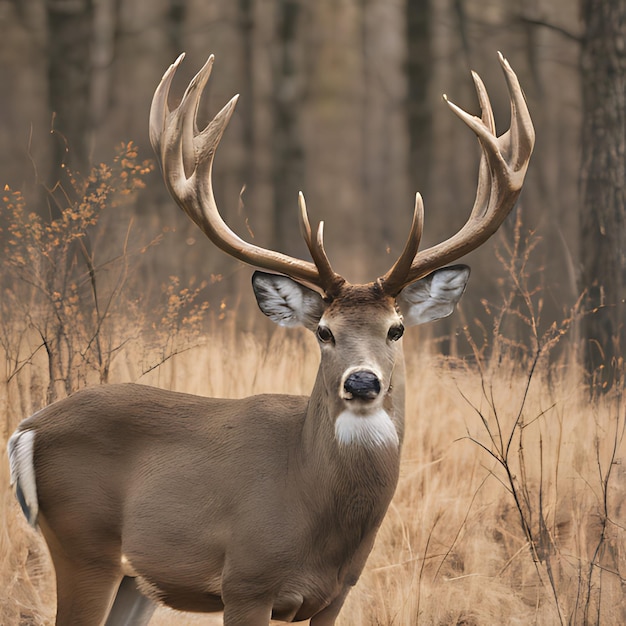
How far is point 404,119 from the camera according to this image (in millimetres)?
9570

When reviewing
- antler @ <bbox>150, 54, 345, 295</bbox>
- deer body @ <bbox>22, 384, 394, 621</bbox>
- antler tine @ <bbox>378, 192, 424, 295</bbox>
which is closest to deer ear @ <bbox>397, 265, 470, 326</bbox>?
antler tine @ <bbox>378, 192, 424, 295</bbox>

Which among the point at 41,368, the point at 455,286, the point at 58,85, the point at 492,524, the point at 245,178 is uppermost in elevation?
the point at 58,85

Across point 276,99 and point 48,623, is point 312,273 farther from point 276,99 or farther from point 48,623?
point 276,99

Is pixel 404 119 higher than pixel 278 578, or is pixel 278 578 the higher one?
pixel 404 119

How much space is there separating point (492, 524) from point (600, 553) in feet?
1.85

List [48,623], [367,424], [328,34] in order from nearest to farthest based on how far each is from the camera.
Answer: [367,424]
[48,623]
[328,34]

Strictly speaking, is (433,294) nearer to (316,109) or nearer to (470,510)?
(470,510)

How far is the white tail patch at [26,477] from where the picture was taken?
12.6ft

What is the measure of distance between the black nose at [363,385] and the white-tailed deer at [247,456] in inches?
1.2

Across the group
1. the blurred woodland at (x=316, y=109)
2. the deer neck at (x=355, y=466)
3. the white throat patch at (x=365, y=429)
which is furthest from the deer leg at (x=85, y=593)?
the blurred woodland at (x=316, y=109)

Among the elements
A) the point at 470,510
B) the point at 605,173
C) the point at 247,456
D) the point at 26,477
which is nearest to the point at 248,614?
the point at 247,456

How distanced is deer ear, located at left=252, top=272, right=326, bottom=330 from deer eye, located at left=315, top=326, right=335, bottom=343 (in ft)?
0.55

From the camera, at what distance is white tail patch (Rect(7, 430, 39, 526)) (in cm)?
385

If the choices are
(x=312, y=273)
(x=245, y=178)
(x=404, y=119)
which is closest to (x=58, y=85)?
(x=245, y=178)
